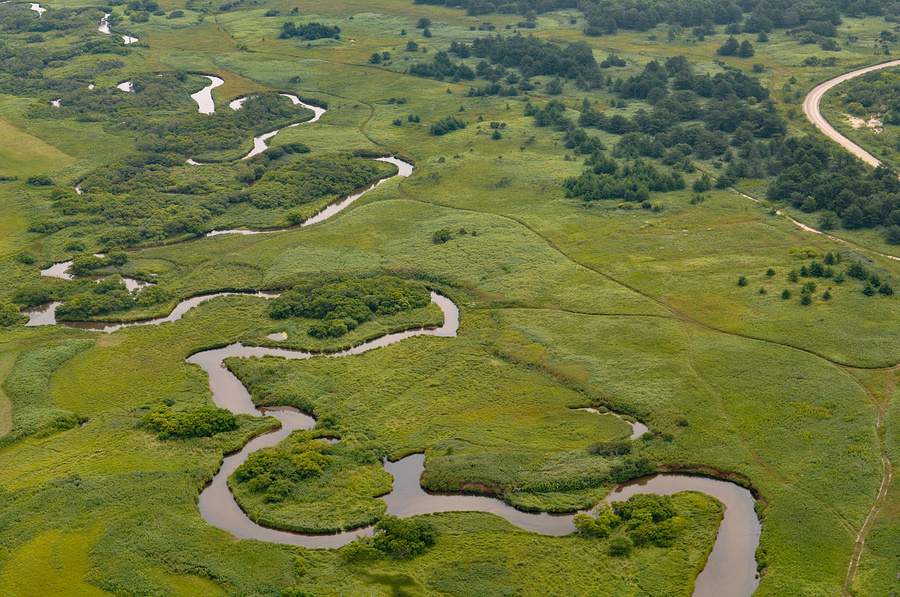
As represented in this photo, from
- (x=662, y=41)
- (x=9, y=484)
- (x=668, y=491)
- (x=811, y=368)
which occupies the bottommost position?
(x=9, y=484)

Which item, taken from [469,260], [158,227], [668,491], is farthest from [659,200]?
[158,227]

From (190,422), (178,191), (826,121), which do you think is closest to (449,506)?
(190,422)

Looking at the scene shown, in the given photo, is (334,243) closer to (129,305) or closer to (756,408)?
(129,305)

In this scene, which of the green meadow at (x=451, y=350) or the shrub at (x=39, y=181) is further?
the shrub at (x=39, y=181)

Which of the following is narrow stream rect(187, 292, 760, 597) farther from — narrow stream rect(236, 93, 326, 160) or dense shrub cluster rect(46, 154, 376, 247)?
narrow stream rect(236, 93, 326, 160)

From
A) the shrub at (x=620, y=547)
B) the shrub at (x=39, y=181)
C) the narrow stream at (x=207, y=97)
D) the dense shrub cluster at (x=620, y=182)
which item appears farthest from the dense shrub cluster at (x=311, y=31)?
the shrub at (x=620, y=547)

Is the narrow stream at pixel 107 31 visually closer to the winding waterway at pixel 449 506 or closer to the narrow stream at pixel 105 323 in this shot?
the narrow stream at pixel 105 323

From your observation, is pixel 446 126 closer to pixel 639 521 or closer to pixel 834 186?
pixel 834 186
